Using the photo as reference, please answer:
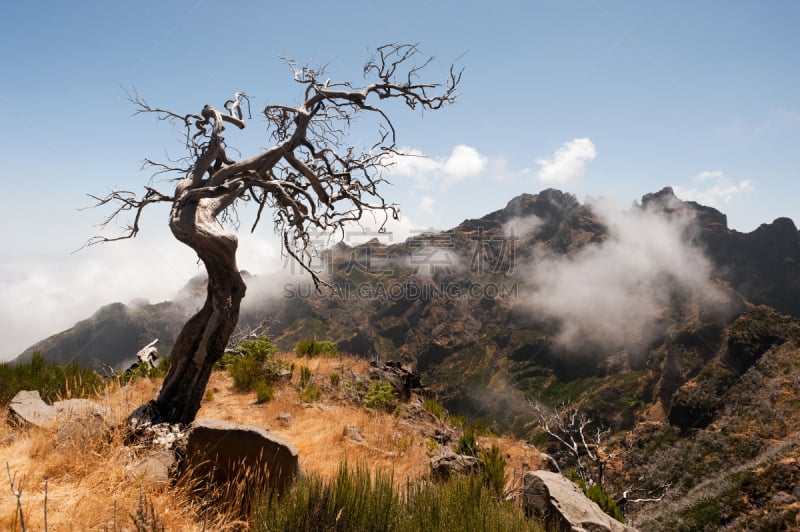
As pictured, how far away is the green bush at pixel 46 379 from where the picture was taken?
7855 mm

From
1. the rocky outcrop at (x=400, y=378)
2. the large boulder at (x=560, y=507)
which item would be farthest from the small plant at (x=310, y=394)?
the large boulder at (x=560, y=507)

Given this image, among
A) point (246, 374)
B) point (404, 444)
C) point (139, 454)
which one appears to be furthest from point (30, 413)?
point (404, 444)

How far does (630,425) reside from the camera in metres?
127

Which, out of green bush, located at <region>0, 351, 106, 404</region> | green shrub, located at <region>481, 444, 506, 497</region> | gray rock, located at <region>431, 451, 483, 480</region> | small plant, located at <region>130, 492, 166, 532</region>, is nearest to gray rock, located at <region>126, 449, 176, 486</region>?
small plant, located at <region>130, 492, 166, 532</region>

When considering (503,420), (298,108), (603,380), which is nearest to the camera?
(298,108)

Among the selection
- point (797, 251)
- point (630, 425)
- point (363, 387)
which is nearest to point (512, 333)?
point (630, 425)

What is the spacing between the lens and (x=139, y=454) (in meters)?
5.17

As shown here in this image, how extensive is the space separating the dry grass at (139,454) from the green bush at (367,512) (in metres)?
0.45

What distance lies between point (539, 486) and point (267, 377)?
8484 mm

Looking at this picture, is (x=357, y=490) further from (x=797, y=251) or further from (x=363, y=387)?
(x=797, y=251)

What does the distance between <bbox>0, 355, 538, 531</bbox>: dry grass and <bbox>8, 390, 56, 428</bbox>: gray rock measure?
15 centimetres

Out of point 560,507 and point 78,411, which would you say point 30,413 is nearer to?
point 78,411

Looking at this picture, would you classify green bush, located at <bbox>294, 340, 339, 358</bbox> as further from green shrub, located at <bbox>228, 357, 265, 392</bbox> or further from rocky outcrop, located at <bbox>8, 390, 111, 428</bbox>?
rocky outcrop, located at <bbox>8, 390, 111, 428</bbox>

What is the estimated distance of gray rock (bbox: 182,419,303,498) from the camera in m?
4.48
